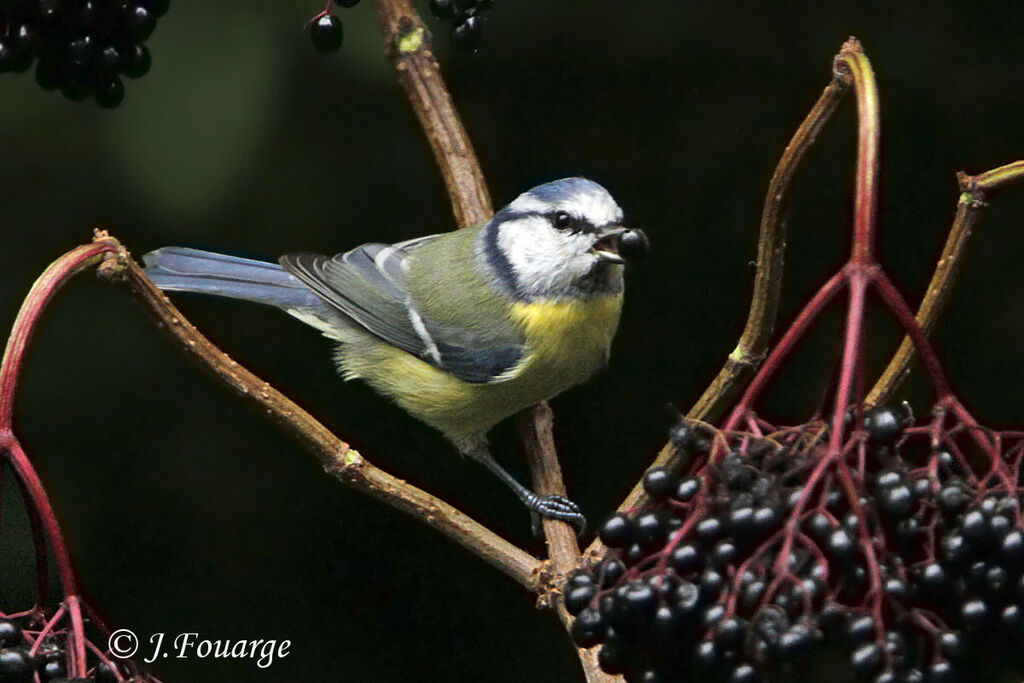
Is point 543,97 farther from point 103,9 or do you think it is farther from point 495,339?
point 103,9

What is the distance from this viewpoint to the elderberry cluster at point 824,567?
1.16m

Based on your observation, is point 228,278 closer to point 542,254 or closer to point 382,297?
point 382,297

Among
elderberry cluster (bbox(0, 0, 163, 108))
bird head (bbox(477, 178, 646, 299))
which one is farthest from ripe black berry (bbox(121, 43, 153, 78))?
bird head (bbox(477, 178, 646, 299))

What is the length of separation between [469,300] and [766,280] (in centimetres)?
122

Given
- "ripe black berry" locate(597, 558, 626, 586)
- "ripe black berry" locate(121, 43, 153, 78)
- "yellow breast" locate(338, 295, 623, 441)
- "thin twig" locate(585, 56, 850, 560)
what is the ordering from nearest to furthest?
"ripe black berry" locate(597, 558, 626, 586), "thin twig" locate(585, 56, 850, 560), "ripe black berry" locate(121, 43, 153, 78), "yellow breast" locate(338, 295, 623, 441)

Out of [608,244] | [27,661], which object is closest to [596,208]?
[608,244]

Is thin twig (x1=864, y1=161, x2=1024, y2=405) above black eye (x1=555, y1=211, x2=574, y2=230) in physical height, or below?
below

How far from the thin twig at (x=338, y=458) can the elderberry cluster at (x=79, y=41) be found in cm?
40

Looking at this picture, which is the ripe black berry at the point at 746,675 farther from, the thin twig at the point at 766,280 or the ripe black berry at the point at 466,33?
the ripe black berry at the point at 466,33

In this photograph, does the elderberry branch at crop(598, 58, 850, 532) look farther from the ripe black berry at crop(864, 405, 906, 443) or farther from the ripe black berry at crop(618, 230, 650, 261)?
the ripe black berry at crop(618, 230, 650, 261)

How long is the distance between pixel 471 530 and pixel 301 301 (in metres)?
1.18

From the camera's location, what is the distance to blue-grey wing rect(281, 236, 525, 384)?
2.76m
